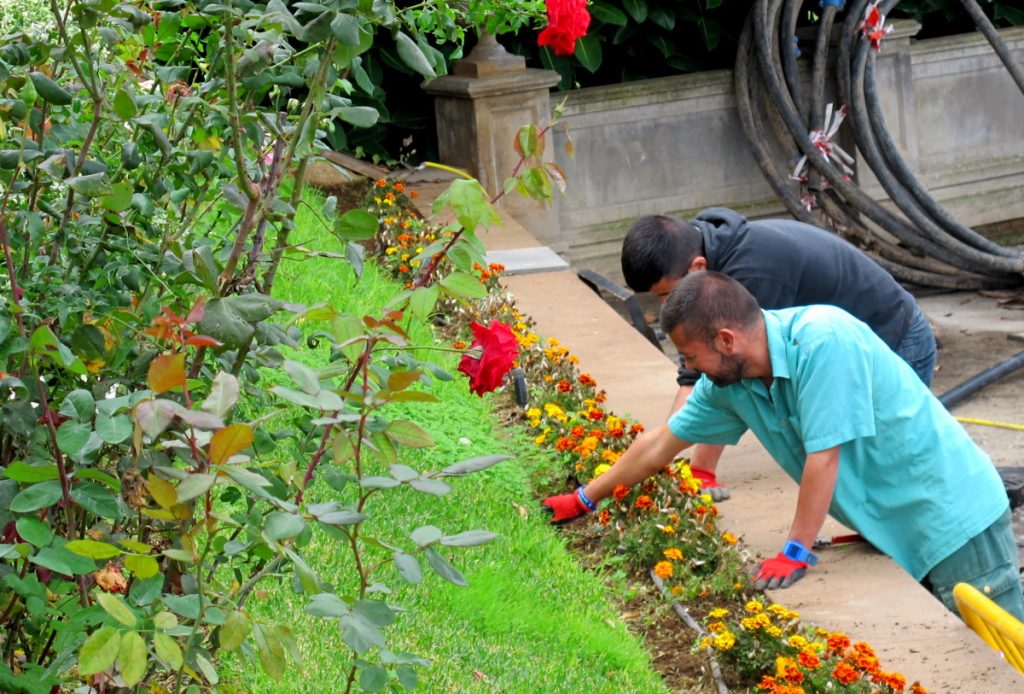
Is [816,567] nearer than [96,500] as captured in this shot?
A: No

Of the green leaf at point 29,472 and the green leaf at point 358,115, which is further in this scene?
the green leaf at point 358,115

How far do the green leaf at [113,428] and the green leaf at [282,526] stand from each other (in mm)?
226

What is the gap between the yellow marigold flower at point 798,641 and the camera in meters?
3.46

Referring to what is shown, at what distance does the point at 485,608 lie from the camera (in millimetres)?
3729

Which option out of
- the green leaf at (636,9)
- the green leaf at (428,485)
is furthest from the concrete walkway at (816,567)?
the green leaf at (636,9)

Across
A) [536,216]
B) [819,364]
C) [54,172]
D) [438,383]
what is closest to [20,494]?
[54,172]

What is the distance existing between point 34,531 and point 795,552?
8.51ft

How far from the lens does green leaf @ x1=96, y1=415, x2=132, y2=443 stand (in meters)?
1.76

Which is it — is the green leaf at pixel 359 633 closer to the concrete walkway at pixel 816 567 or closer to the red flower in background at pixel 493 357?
the red flower in background at pixel 493 357

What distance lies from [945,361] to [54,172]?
25.0 feet

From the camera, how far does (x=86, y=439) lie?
187cm

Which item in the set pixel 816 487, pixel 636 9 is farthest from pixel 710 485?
pixel 636 9

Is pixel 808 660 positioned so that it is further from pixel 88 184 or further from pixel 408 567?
pixel 88 184

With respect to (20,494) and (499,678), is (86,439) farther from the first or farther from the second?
(499,678)
